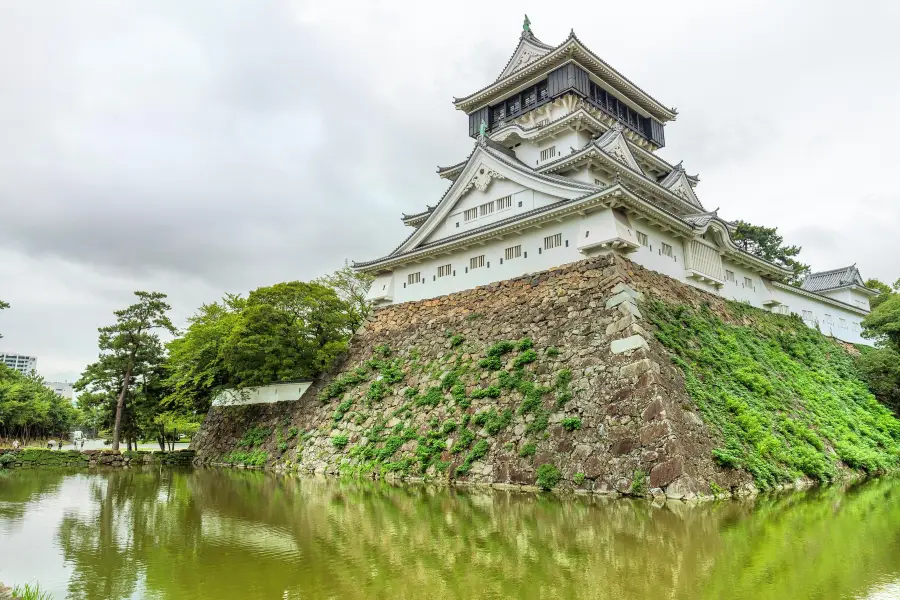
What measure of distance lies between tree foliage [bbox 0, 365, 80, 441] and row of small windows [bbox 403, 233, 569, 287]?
28023mm

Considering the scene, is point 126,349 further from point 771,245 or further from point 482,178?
point 771,245

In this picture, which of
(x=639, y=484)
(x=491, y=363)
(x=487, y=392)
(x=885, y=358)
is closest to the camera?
(x=639, y=484)

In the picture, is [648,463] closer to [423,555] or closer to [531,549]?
[531,549]

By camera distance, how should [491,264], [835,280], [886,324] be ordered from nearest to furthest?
[491,264], [886,324], [835,280]

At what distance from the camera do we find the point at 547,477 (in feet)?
41.9

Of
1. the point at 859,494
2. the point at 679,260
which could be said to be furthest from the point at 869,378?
the point at 859,494

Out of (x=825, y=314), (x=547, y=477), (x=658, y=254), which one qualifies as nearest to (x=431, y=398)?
(x=547, y=477)

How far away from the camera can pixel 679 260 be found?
1969 centimetres

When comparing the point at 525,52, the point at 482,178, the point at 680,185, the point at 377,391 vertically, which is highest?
the point at 525,52

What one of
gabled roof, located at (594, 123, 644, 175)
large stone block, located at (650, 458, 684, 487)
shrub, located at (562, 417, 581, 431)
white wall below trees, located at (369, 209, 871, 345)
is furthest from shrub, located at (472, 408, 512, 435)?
gabled roof, located at (594, 123, 644, 175)

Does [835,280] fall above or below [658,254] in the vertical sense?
above

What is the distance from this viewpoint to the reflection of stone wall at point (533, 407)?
12.2m

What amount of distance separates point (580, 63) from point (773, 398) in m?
16.4

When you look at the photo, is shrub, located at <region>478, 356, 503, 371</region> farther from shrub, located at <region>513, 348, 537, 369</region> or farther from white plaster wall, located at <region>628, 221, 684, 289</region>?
white plaster wall, located at <region>628, 221, 684, 289</region>
